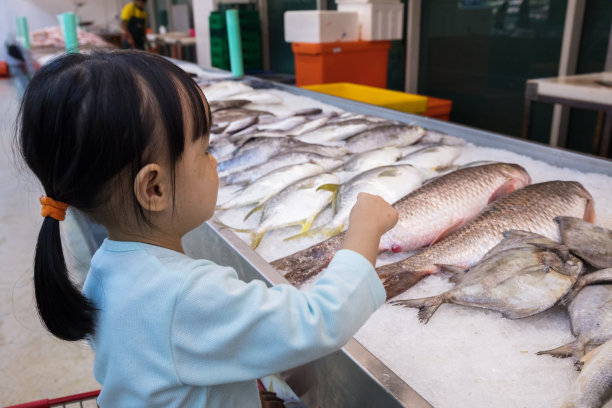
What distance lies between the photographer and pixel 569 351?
0.92m

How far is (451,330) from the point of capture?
105 centimetres

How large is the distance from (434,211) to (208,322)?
897mm

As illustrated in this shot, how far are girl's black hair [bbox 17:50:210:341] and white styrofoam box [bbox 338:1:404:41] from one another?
11.6 feet

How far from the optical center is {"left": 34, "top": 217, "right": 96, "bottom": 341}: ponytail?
788mm

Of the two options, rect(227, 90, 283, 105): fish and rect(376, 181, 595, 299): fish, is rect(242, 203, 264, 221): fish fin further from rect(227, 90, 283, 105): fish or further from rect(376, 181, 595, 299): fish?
rect(227, 90, 283, 105): fish

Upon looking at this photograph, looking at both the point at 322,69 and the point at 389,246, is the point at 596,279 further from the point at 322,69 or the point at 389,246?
the point at 322,69

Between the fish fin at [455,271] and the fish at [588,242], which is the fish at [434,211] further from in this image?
the fish at [588,242]

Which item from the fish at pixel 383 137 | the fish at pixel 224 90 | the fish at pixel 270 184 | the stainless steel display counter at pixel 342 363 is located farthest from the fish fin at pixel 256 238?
the fish at pixel 224 90

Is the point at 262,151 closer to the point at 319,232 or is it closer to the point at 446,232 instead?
the point at 319,232

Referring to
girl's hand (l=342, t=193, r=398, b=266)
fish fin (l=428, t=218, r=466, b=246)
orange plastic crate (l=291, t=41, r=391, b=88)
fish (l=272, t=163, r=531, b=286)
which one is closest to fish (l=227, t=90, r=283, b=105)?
orange plastic crate (l=291, t=41, r=391, b=88)

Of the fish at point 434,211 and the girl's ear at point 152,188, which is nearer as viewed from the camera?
the girl's ear at point 152,188

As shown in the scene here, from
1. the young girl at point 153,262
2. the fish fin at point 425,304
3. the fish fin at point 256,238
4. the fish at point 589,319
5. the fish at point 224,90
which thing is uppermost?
the young girl at point 153,262

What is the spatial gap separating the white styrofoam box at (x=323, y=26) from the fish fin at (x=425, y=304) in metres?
3.15

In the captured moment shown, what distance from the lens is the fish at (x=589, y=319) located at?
0.91m
